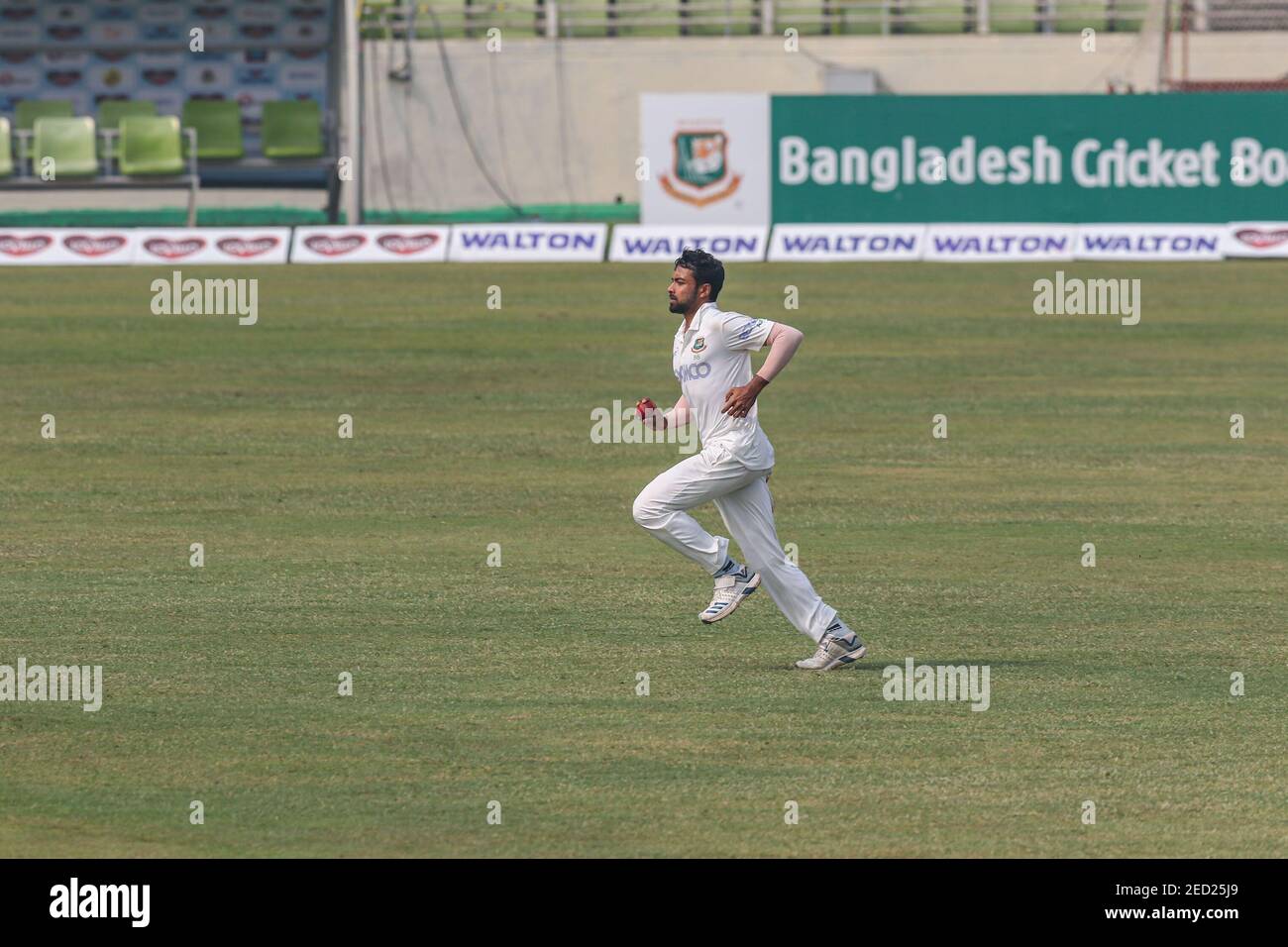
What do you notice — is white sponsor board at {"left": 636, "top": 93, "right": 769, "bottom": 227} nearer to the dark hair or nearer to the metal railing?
the metal railing

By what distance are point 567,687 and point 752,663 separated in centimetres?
127

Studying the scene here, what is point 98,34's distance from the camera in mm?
47312

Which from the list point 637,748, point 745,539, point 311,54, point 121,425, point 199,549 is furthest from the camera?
point 311,54

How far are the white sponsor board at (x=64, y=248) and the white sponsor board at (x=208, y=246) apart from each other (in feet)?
1.03

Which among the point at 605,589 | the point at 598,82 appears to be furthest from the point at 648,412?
the point at 598,82

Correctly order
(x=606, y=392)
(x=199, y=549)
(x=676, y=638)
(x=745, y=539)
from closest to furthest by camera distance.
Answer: (x=745, y=539) < (x=676, y=638) < (x=199, y=549) < (x=606, y=392)

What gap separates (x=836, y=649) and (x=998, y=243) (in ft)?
82.5

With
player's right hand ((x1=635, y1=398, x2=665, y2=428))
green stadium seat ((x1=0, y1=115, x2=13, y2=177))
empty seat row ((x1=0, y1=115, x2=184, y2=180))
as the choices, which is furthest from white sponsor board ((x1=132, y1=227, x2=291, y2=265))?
player's right hand ((x1=635, y1=398, x2=665, y2=428))

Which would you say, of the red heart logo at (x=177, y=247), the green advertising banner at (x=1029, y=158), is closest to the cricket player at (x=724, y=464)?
the red heart logo at (x=177, y=247)

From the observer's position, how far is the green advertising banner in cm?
3784

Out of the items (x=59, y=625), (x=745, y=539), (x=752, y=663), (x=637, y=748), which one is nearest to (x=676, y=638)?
(x=752, y=663)

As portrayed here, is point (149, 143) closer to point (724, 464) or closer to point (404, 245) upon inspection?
point (404, 245)

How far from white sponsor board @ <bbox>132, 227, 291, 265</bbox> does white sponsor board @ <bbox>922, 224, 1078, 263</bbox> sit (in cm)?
1165

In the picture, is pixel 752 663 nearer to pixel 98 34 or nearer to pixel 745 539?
pixel 745 539
